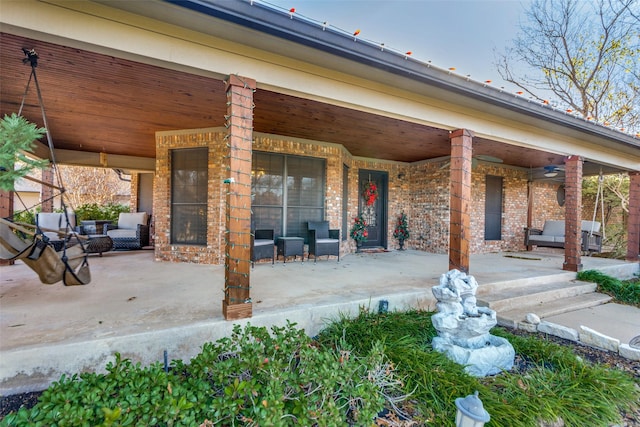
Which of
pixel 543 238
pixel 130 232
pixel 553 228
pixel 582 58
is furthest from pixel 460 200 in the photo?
pixel 582 58

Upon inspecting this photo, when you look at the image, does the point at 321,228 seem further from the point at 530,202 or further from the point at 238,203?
the point at 530,202

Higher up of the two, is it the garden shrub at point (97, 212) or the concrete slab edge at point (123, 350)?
the garden shrub at point (97, 212)

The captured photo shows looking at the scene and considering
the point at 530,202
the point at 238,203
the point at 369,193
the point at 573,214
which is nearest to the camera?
the point at 238,203

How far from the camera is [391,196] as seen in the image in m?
8.23

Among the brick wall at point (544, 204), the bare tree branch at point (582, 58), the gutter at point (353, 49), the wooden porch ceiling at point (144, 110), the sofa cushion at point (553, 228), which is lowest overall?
the sofa cushion at point (553, 228)

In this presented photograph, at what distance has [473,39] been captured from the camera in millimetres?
8539

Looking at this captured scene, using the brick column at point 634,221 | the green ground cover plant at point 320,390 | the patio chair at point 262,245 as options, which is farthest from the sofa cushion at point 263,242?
the brick column at point 634,221

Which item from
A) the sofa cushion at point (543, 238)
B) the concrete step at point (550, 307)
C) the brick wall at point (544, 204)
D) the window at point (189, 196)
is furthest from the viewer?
the brick wall at point (544, 204)

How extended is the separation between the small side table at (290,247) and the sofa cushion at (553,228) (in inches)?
299

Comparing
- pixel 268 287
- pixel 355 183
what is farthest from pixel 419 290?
pixel 355 183

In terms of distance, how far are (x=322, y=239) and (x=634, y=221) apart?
24.3ft

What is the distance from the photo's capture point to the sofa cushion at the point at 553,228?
813cm

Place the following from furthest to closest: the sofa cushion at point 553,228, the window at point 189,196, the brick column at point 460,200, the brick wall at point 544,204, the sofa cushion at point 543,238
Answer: the brick wall at point 544,204, the sofa cushion at point 553,228, the sofa cushion at point 543,238, the window at point 189,196, the brick column at point 460,200

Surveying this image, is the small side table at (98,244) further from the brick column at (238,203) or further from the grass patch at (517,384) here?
the grass patch at (517,384)
